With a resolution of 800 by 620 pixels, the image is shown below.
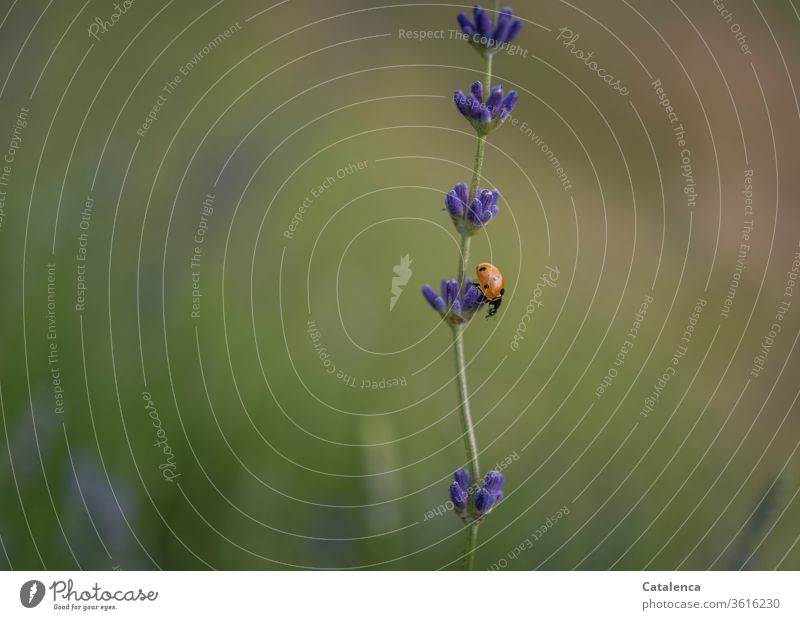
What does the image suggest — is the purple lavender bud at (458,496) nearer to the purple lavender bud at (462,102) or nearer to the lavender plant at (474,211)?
the lavender plant at (474,211)

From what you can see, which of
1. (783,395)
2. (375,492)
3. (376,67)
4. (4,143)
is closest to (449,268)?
Result: (376,67)

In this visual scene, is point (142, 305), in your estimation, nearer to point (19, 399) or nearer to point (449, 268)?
point (19, 399)

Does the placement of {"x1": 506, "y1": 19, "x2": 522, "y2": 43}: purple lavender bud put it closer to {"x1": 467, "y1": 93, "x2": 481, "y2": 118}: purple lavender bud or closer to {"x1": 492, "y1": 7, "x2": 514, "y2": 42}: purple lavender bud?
{"x1": 492, "y1": 7, "x2": 514, "y2": 42}: purple lavender bud

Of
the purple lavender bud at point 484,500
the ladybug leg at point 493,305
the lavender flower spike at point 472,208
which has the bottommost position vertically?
the purple lavender bud at point 484,500

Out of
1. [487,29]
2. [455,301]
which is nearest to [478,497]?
[455,301]

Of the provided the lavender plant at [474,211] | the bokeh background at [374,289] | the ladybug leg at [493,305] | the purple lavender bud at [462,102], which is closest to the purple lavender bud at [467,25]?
the lavender plant at [474,211]

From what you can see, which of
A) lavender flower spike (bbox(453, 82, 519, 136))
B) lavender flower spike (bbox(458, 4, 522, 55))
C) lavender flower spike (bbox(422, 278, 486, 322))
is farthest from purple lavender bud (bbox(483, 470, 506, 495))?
lavender flower spike (bbox(458, 4, 522, 55))
